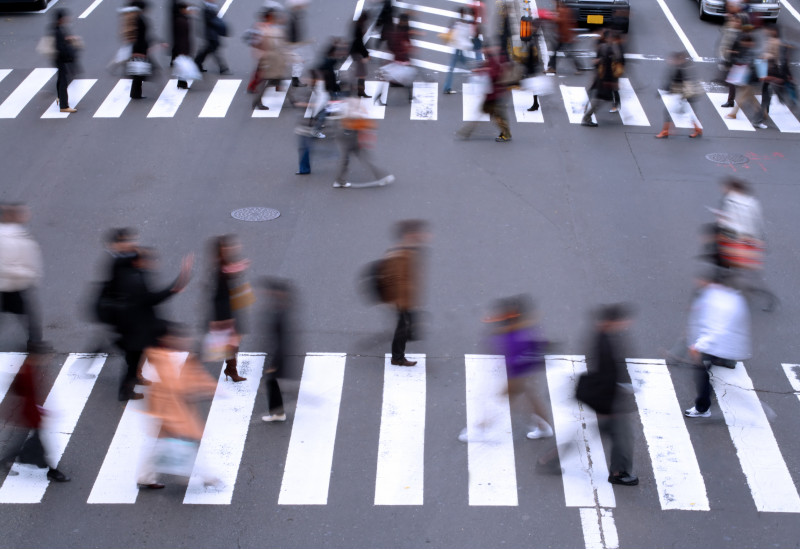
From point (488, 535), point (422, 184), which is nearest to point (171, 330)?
point (488, 535)

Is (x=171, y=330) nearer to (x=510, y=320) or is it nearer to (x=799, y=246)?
(x=510, y=320)

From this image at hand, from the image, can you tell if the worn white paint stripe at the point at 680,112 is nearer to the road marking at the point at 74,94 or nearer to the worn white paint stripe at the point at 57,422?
the road marking at the point at 74,94

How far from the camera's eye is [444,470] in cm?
879

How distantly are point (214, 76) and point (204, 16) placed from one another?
54.8 inches

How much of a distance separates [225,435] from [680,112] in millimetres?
12456

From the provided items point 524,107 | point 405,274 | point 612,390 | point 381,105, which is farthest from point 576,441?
point 381,105

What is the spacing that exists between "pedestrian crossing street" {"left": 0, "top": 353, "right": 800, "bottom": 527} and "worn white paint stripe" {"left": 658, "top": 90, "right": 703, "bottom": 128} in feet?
28.1

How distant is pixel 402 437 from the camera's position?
30.5 feet

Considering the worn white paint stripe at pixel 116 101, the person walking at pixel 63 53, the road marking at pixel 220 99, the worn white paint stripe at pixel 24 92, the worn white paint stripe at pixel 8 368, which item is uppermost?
the person walking at pixel 63 53

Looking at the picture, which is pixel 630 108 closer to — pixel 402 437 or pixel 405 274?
pixel 405 274

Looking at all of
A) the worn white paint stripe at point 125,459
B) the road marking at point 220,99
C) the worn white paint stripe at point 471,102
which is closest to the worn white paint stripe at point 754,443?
the worn white paint stripe at point 125,459

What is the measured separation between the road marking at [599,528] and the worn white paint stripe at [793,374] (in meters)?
3.12

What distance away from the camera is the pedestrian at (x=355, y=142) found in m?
14.8

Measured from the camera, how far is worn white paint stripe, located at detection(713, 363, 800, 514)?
843cm
